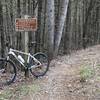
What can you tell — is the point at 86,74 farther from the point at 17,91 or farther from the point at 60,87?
the point at 17,91

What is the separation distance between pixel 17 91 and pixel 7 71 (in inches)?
24.8

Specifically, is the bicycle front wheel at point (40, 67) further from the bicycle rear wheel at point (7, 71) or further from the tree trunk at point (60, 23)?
the tree trunk at point (60, 23)

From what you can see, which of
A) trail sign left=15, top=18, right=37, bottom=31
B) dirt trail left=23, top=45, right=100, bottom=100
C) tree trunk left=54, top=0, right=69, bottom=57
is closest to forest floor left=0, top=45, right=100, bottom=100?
dirt trail left=23, top=45, right=100, bottom=100

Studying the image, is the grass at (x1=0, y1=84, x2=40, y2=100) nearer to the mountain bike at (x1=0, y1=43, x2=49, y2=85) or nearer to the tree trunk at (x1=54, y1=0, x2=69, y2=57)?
the mountain bike at (x1=0, y1=43, x2=49, y2=85)

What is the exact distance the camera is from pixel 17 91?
4988 mm

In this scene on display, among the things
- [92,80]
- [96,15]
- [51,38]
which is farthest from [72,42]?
[92,80]

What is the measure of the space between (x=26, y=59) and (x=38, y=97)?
3.62ft

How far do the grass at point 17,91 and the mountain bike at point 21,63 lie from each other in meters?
0.36

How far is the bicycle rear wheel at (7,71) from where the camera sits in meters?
Answer: 5.37

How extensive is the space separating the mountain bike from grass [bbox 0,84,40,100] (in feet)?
1.17

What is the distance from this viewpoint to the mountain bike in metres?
5.39

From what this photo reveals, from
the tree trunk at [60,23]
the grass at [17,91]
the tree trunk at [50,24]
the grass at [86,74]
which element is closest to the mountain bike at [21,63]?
the grass at [17,91]

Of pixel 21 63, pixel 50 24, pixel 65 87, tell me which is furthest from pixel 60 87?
pixel 50 24

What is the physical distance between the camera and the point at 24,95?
15.8 feet
